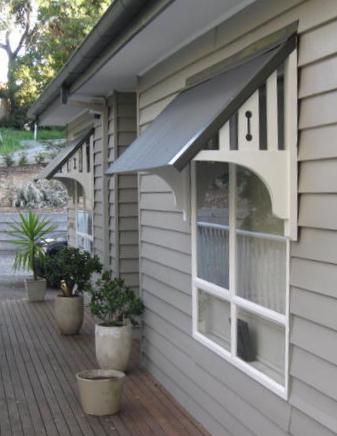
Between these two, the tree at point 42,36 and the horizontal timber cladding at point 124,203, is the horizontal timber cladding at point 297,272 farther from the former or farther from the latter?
the tree at point 42,36

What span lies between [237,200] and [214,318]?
94cm

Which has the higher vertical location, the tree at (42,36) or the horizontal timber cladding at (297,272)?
the tree at (42,36)

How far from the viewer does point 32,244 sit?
10633 mm

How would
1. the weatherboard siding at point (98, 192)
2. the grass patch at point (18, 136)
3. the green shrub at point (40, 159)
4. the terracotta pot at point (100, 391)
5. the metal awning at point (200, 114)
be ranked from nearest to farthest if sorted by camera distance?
the metal awning at point (200, 114) < the terracotta pot at point (100, 391) < the weatherboard siding at point (98, 192) < the green shrub at point (40, 159) < the grass patch at point (18, 136)

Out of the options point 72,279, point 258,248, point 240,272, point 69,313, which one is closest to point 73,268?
point 72,279

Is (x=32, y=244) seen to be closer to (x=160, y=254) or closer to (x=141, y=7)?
(x=160, y=254)

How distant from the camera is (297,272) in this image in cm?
324

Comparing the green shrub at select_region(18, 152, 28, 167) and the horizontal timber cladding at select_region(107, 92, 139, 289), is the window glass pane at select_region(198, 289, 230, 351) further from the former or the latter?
the green shrub at select_region(18, 152, 28, 167)

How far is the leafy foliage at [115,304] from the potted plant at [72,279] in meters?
1.54

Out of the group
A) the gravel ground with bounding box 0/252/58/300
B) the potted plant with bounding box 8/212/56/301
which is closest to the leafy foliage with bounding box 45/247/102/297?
the potted plant with bounding box 8/212/56/301

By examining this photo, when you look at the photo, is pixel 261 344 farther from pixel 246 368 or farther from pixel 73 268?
pixel 73 268

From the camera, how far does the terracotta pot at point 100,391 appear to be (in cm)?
474

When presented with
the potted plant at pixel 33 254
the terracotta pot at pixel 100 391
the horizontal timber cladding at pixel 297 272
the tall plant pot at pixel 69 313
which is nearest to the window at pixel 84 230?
the potted plant at pixel 33 254

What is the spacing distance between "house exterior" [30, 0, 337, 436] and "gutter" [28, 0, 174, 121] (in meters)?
0.02
